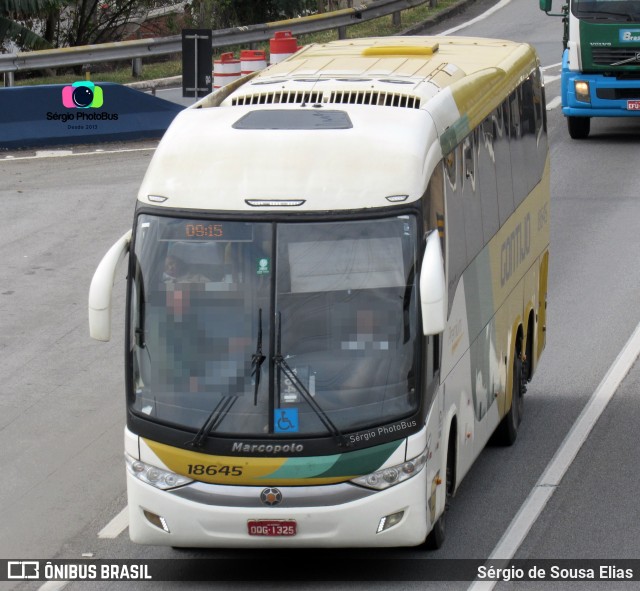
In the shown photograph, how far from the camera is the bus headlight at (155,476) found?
920 centimetres

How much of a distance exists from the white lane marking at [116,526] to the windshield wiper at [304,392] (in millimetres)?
2344

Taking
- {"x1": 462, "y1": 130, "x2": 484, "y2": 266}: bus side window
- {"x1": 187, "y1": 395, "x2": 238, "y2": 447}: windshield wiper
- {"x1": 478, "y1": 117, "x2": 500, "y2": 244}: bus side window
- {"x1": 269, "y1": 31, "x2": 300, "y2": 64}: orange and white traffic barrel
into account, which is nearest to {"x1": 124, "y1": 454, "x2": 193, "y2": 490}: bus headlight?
{"x1": 187, "y1": 395, "x2": 238, "y2": 447}: windshield wiper

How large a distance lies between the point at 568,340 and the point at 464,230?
5331 mm

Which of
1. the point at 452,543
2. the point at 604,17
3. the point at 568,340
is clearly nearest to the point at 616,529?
the point at 452,543

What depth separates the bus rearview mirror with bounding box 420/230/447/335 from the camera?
29.1 ft

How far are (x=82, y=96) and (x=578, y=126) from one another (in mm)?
8372

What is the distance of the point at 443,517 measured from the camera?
1022 centimetres

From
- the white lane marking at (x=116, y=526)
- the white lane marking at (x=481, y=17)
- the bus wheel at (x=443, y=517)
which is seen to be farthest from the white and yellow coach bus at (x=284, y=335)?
the white lane marking at (x=481, y=17)

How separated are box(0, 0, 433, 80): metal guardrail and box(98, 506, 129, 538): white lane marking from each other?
58.2 ft

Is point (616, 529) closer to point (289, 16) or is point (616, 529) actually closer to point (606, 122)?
point (606, 122)

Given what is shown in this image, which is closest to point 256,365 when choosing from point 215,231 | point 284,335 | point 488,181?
point 284,335

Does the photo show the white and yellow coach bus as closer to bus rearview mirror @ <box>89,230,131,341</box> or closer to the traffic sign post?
bus rearview mirror @ <box>89,230,131,341</box>

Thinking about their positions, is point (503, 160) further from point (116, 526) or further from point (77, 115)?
point (77, 115)

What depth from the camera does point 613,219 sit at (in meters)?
20.7
